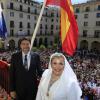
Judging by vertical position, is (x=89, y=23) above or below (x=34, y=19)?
below

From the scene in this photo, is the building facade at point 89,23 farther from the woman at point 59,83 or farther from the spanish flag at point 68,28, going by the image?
the woman at point 59,83

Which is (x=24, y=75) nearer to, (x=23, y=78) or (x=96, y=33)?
(x=23, y=78)

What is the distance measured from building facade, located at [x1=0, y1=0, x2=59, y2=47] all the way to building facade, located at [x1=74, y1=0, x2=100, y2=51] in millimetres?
8601

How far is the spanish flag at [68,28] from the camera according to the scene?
7008mm

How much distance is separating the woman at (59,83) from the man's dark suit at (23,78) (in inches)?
46.9

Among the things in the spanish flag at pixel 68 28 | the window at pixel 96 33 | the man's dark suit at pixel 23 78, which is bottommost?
the window at pixel 96 33

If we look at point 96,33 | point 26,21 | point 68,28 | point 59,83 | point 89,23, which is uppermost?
point 26,21

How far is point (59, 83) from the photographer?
373cm

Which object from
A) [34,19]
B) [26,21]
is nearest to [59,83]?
[26,21]

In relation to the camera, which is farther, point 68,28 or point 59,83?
point 68,28

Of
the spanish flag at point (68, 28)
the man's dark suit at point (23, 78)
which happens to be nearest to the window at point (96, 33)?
the spanish flag at point (68, 28)

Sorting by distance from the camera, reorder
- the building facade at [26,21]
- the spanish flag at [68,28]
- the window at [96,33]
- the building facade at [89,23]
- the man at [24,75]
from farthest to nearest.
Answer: the window at [96,33]
the building facade at [89,23]
the building facade at [26,21]
the spanish flag at [68,28]
the man at [24,75]

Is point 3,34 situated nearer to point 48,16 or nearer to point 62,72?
point 62,72

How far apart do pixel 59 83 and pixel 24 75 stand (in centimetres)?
167
